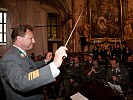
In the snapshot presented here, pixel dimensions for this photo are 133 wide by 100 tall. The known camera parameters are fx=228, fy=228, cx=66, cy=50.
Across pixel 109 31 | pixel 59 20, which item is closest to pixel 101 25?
pixel 109 31

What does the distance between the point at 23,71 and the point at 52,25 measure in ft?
57.8

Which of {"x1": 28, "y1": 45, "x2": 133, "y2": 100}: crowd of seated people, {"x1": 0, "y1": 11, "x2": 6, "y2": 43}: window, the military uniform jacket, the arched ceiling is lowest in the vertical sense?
{"x1": 28, "y1": 45, "x2": 133, "y2": 100}: crowd of seated people

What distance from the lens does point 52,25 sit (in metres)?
19.6

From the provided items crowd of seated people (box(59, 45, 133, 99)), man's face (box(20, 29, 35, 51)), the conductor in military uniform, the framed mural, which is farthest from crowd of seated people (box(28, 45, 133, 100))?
the framed mural

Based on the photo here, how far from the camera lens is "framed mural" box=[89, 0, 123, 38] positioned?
48.5ft

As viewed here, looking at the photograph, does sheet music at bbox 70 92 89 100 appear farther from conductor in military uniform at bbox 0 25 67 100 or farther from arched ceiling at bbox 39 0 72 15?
arched ceiling at bbox 39 0 72 15

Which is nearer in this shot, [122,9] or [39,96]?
[39,96]

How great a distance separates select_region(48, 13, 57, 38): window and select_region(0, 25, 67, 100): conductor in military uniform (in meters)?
16.7

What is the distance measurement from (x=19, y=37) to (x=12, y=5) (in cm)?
1537

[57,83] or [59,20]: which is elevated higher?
[59,20]

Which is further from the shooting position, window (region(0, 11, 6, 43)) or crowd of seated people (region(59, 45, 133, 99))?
window (region(0, 11, 6, 43))

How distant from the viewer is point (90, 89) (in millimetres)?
2605

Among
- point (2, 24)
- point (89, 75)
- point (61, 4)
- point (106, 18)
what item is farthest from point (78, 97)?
point (2, 24)

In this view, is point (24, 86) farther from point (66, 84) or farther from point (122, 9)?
point (122, 9)
